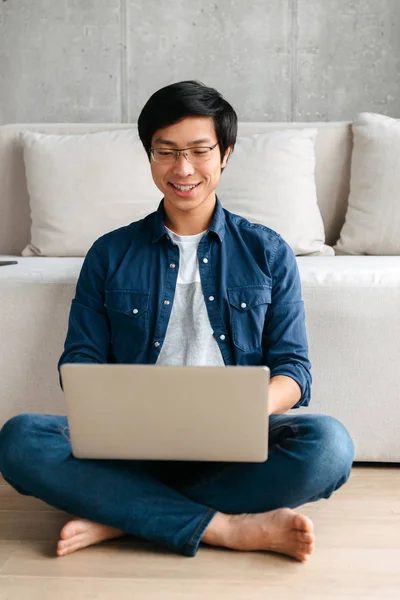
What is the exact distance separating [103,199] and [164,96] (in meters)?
→ 1.04

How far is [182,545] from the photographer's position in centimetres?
170

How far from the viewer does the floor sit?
155 cm

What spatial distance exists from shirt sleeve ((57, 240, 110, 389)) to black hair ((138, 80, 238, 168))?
0.31 m

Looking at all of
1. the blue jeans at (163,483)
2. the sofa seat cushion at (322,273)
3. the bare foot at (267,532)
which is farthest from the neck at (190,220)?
the bare foot at (267,532)

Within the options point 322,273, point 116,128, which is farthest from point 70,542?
point 116,128

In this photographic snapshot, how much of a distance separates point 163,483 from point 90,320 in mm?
403

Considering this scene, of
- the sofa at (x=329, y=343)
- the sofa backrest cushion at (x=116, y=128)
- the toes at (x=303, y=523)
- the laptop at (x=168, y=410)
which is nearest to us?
the laptop at (x=168, y=410)

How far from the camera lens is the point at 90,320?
196cm

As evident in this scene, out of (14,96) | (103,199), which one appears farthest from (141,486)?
(14,96)

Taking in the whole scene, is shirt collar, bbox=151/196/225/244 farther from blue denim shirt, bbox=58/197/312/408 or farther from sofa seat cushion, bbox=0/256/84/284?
sofa seat cushion, bbox=0/256/84/284

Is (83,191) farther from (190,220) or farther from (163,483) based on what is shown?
(163,483)

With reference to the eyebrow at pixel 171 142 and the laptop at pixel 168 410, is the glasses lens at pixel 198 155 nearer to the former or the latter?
the eyebrow at pixel 171 142

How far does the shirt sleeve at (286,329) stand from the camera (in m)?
1.88

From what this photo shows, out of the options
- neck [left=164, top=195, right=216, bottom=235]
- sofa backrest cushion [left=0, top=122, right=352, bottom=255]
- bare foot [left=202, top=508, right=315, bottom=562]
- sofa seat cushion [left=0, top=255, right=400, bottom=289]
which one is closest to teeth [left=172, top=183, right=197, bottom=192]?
neck [left=164, top=195, right=216, bottom=235]
